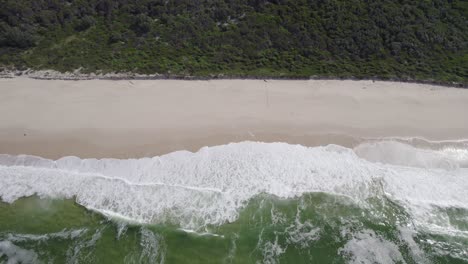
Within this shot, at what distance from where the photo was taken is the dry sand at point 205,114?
708 inches

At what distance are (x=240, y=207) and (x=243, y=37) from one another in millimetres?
11033

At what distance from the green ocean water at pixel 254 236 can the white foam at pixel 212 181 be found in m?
0.45

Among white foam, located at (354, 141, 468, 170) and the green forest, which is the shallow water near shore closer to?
white foam, located at (354, 141, 468, 170)

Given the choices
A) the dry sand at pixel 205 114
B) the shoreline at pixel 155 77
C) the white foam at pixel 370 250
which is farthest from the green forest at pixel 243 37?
the white foam at pixel 370 250

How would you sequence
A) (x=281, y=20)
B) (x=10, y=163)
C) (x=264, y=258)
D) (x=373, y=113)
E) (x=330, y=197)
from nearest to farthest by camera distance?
(x=264, y=258) < (x=330, y=197) < (x=10, y=163) < (x=373, y=113) < (x=281, y=20)

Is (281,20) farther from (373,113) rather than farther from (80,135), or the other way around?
(80,135)

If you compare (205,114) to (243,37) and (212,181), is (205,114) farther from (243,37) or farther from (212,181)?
(243,37)

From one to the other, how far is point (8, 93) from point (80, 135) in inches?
208

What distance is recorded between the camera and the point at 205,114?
18.9 metres

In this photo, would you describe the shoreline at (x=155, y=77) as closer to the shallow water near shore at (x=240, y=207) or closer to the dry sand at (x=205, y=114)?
the dry sand at (x=205, y=114)

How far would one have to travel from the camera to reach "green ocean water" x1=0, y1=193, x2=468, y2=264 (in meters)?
14.6

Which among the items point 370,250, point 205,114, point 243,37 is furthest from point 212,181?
point 243,37

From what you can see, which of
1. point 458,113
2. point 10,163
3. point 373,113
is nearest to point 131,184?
point 10,163

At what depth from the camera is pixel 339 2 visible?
23.8m
